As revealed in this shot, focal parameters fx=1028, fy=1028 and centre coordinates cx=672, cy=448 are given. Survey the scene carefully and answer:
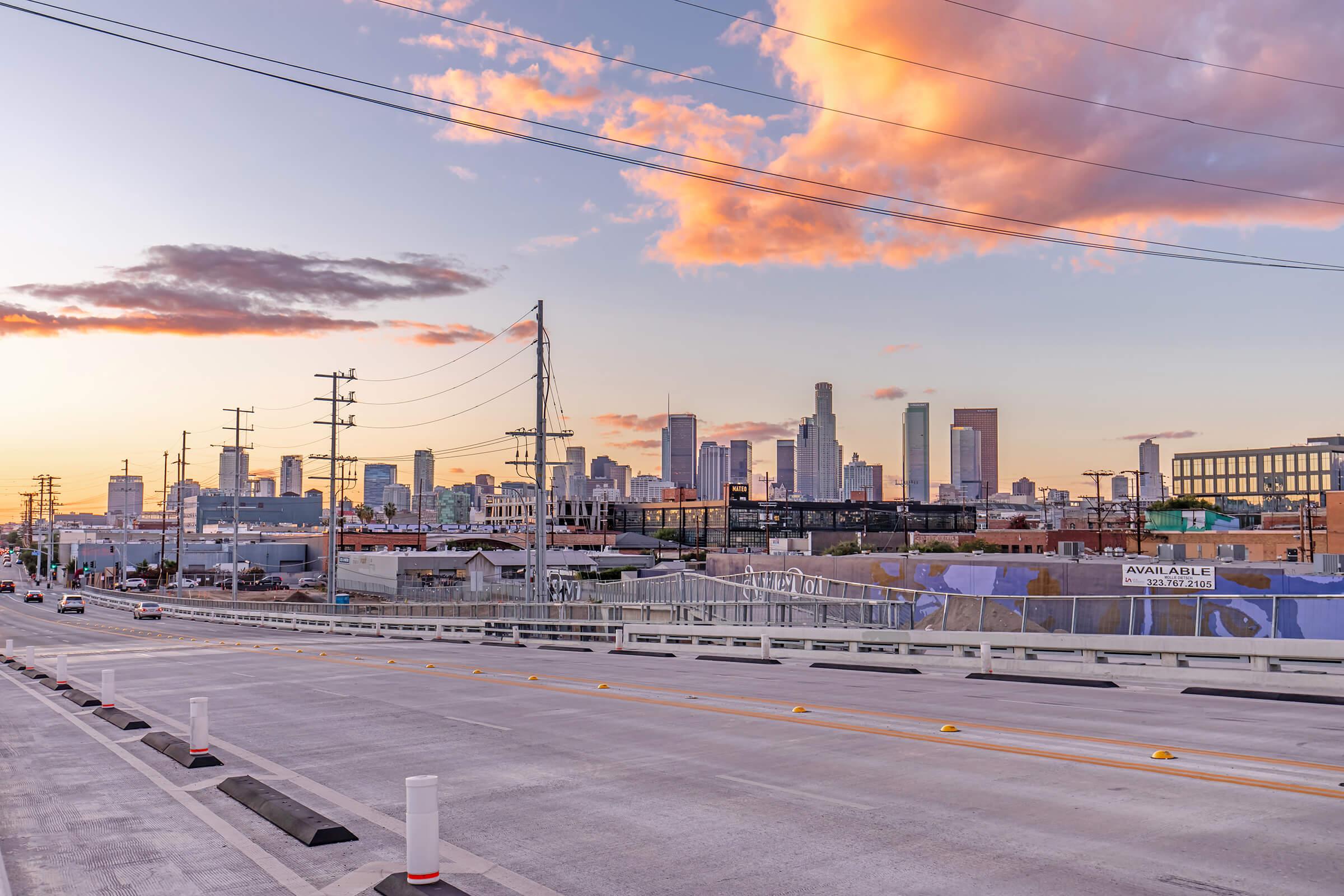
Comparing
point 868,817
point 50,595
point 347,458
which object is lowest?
point 50,595

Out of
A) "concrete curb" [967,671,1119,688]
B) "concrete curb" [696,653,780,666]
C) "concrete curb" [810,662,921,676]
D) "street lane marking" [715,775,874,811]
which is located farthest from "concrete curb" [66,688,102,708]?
"concrete curb" [967,671,1119,688]

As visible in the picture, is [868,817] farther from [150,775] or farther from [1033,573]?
[1033,573]

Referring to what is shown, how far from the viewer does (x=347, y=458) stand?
7531cm

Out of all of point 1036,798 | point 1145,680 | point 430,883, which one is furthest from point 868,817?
point 1145,680

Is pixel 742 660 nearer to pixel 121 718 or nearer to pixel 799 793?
pixel 121 718

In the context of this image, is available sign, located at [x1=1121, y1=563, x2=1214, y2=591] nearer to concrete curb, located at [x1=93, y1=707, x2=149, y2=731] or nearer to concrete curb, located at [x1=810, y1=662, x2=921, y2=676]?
concrete curb, located at [x1=810, y1=662, x2=921, y2=676]

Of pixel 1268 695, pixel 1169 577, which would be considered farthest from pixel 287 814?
pixel 1169 577

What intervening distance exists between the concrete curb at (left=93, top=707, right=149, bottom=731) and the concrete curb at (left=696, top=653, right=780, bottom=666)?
15.5 m

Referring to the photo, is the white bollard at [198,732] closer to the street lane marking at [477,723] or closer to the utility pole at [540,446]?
the street lane marking at [477,723]

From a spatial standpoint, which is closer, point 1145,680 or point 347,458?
point 1145,680

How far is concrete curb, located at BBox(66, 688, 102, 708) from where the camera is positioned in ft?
70.3

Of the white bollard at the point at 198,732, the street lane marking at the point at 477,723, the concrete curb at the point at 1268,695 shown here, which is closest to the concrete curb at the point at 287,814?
the white bollard at the point at 198,732

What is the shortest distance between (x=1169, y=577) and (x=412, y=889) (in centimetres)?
5105

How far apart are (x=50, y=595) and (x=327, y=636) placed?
84473 mm
